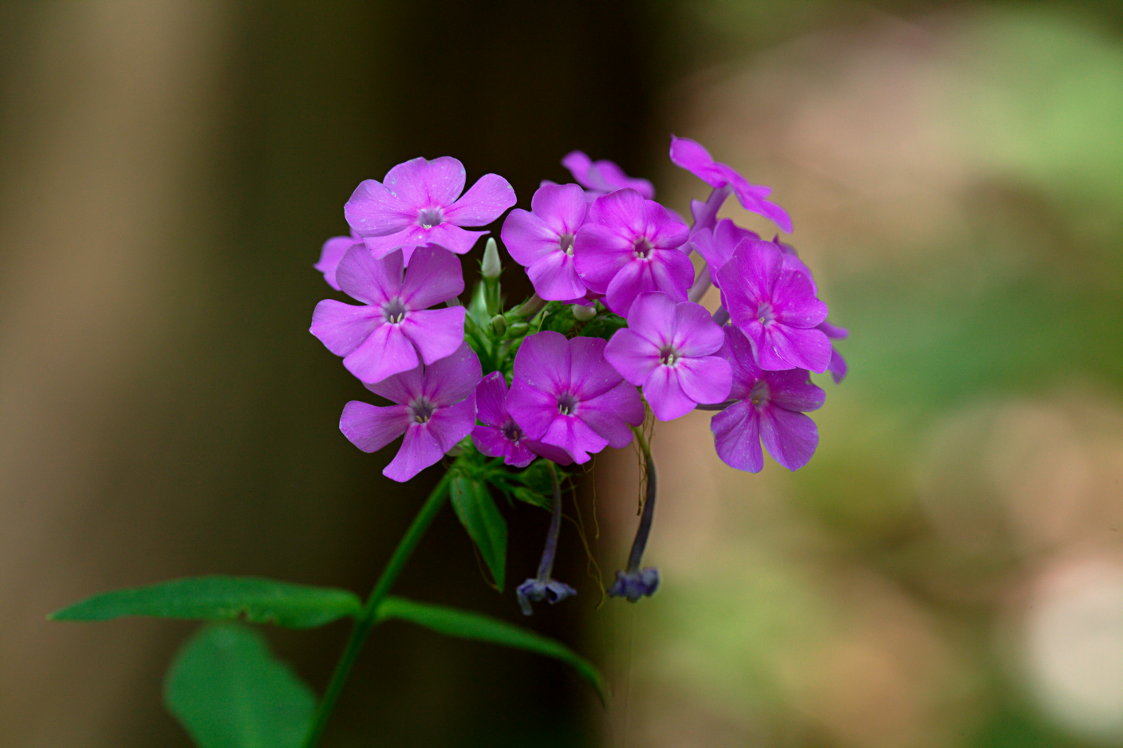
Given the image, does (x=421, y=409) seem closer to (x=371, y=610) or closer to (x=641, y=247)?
(x=641, y=247)

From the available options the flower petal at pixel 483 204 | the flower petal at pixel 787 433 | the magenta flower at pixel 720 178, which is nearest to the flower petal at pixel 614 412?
the flower petal at pixel 787 433

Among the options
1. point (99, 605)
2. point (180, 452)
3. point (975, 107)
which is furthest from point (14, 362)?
point (975, 107)

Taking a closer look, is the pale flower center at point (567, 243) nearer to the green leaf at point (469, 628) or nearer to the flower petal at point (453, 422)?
the flower petal at point (453, 422)

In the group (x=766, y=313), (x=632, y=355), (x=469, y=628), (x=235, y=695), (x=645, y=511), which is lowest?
(x=235, y=695)

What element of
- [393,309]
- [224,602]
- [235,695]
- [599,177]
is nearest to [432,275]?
[393,309]

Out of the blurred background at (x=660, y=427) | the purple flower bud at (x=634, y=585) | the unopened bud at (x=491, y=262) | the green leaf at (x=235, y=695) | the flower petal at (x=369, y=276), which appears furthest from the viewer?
the blurred background at (x=660, y=427)

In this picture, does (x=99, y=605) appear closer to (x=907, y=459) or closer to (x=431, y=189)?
(x=431, y=189)
